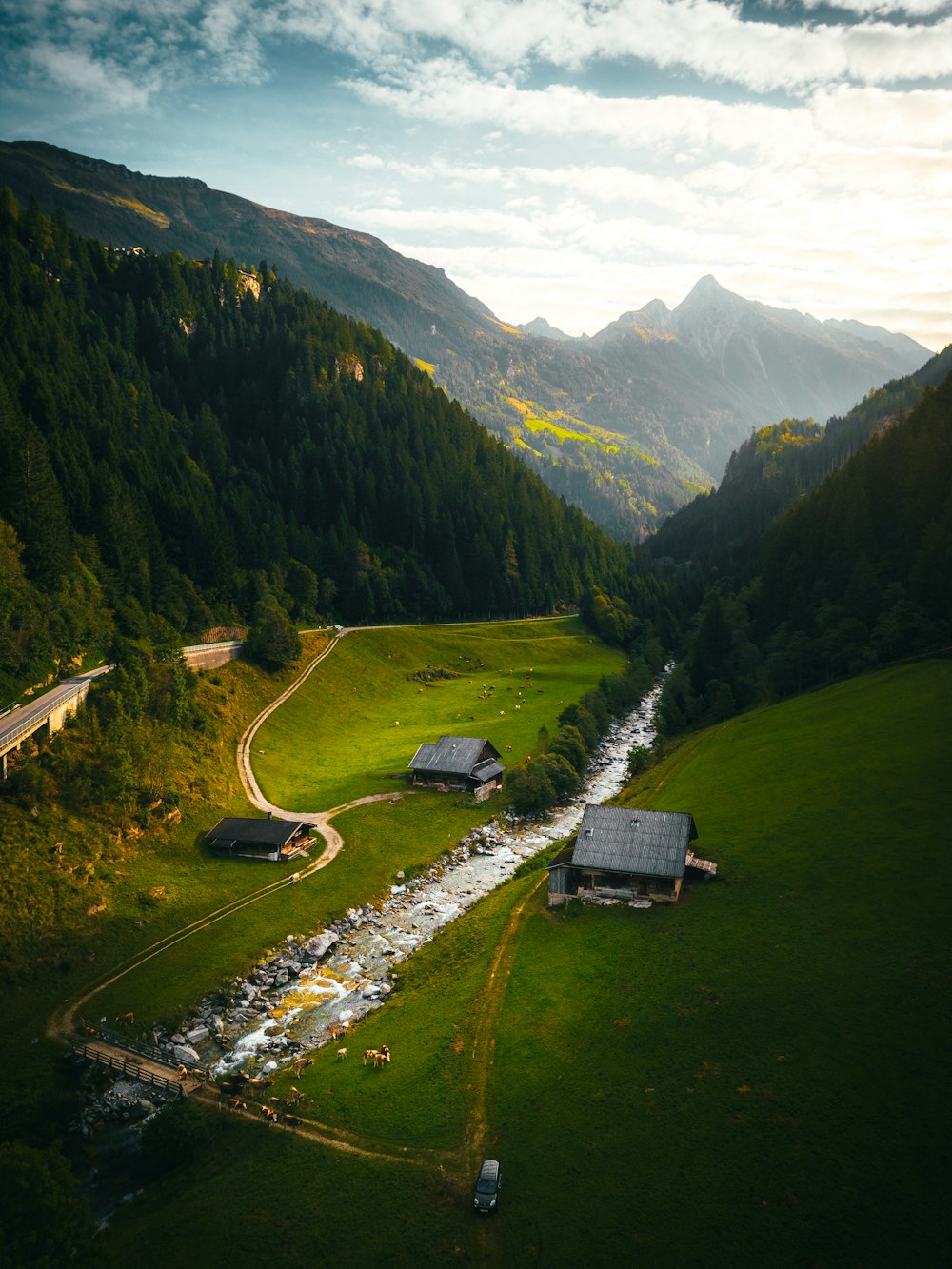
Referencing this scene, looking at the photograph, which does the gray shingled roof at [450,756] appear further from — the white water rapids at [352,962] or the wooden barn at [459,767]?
the white water rapids at [352,962]

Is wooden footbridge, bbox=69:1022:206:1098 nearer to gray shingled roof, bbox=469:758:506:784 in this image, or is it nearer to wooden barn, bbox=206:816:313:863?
wooden barn, bbox=206:816:313:863

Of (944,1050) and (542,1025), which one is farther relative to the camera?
(542,1025)

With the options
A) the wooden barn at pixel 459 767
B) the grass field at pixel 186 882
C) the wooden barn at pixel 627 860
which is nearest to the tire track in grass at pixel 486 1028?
the wooden barn at pixel 627 860

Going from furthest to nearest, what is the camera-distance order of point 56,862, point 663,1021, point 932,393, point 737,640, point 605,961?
point 932,393 < point 737,640 < point 56,862 < point 605,961 < point 663,1021

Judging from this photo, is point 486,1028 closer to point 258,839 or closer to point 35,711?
point 258,839

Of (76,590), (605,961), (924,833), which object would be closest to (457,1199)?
(605,961)

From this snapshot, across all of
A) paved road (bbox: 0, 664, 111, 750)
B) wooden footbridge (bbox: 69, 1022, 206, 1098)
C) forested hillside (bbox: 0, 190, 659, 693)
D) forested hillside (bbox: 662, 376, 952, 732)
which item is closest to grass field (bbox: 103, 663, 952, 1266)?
wooden footbridge (bbox: 69, 1022, 206, 1098)

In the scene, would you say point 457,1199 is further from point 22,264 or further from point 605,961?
point 22,264
